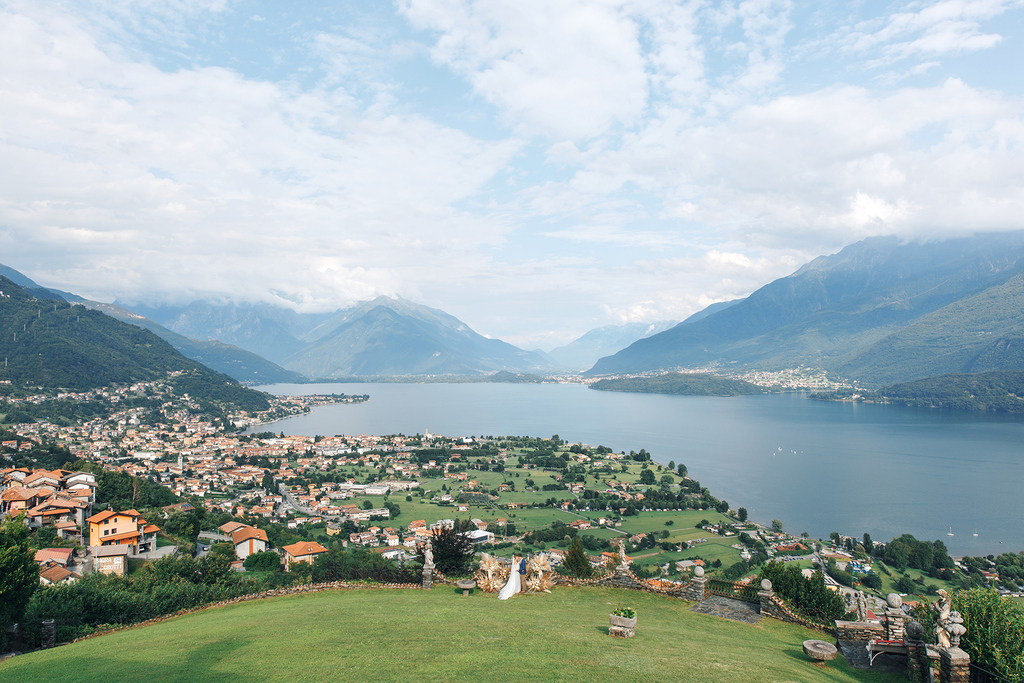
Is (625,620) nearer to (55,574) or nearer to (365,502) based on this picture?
(55,574)

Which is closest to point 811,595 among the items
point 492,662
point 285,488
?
point 492,662

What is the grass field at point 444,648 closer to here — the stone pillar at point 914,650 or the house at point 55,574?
the stone pillar at point 914,650

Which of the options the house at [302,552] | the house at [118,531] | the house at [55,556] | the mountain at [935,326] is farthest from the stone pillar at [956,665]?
the mountain at [935,326]

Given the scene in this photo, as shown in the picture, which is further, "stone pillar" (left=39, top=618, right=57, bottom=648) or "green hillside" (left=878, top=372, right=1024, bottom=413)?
"green hillside" (left=878, top=372, right=1024, bottom=413)

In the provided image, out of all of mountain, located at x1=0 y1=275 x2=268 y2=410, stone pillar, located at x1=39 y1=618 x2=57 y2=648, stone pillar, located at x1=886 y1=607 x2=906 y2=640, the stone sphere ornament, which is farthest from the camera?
mountain, located at x1=0 y1=275 x2=268 y2=410

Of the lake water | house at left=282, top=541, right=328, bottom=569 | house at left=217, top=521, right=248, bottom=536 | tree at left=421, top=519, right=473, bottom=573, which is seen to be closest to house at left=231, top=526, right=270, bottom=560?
house at left=217, top=521, right=248, bottom=536

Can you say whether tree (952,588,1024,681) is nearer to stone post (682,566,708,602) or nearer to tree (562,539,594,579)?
stone post (682,566,708,602)
